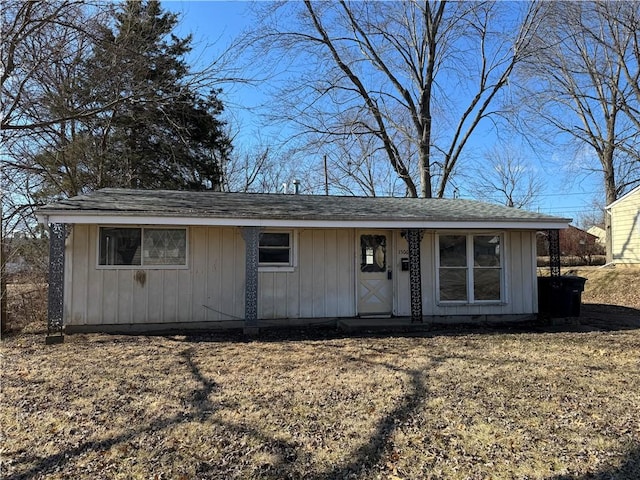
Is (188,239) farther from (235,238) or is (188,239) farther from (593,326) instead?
(593,326)

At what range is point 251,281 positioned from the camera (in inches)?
318

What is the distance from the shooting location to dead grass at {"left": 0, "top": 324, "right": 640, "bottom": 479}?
3316mm

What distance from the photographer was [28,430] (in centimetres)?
391

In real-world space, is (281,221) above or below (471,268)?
above

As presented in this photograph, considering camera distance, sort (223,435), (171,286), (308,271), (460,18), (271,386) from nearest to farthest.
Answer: (223,435), (271,386), (171,286), (308,271), (460,18)

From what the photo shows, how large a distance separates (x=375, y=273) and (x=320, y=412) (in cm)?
555

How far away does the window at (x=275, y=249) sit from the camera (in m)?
9.15

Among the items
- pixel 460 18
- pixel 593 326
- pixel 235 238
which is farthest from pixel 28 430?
pixel 460 18

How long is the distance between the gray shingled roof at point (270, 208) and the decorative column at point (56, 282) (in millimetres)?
443

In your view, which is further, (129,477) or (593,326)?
(593,326)

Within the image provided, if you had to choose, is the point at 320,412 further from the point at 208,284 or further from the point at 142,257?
the point at 142,257

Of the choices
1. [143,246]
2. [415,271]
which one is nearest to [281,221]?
[143,246]

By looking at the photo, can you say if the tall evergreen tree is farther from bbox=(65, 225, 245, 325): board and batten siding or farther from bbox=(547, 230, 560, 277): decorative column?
bbox=(547, 230, 560, 277): decorative column

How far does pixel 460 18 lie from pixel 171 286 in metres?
18.9
